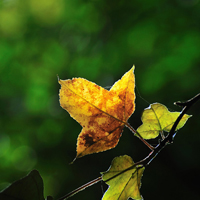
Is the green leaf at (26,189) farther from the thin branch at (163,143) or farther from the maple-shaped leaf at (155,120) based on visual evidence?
the maple-shaped leaf at (155,120)

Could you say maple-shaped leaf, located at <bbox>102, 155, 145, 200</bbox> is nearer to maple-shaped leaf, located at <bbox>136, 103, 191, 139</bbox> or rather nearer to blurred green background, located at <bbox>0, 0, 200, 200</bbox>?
maple-shaped leaf, located at <bbox>136, 103, 191, 139</bbox>

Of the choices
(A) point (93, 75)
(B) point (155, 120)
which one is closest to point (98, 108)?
(B) point (155, 120)

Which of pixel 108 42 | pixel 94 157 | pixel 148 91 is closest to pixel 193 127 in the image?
pixel 148 91

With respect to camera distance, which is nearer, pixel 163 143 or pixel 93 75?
pixel 163 143

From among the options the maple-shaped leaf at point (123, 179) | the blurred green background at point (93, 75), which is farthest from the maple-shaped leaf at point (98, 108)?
the blurred green background at point (93, 75)

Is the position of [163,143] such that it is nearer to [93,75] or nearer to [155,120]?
[155,120]

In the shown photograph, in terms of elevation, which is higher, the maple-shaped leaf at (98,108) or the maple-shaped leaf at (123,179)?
the maple-shaped leaf at (98,108)
